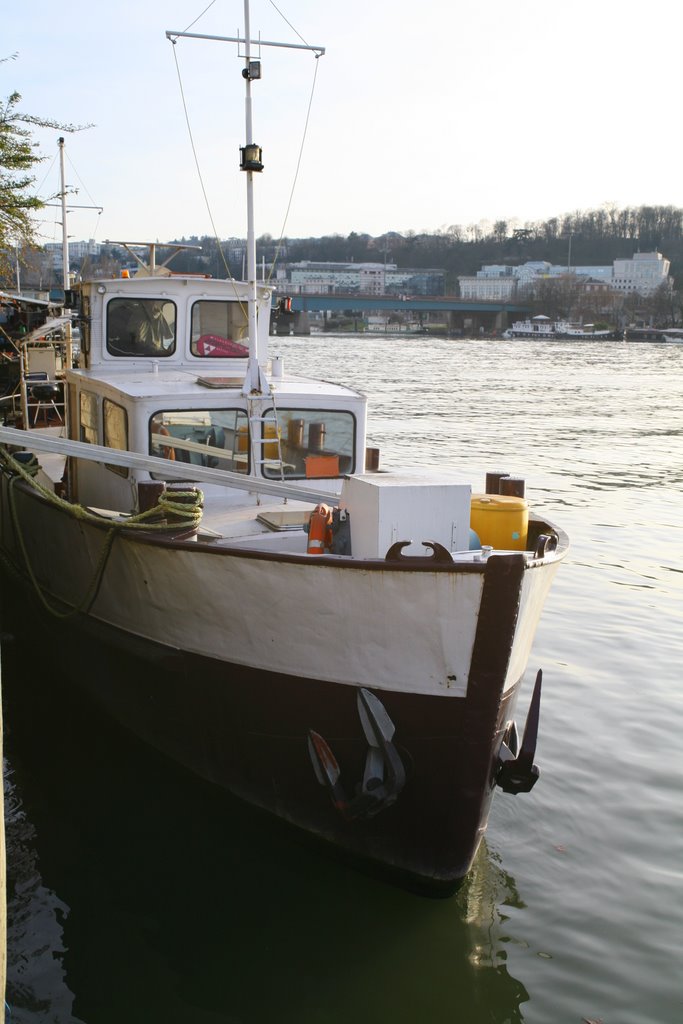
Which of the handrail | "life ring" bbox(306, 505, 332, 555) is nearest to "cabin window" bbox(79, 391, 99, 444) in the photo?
the handrail

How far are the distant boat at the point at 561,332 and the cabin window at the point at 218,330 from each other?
118202mm

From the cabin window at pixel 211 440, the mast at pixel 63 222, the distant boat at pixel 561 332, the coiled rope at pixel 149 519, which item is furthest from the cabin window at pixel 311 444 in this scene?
the distant boat at pixel 561 332

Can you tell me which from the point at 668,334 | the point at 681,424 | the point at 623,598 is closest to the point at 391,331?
the point at 668,334

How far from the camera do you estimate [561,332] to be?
421 ft

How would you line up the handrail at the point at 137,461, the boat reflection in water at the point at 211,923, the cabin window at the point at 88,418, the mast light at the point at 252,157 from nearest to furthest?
the boat reflection in water at the point at 211,923 → the handrail at the point at 137,461 → the mast light at the point at 252,157 → the cabin window at the point at 88,418

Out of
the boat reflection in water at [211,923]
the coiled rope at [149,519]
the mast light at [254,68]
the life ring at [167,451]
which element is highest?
the mast light at [254,68]

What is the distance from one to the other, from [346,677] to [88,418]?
18.1ft

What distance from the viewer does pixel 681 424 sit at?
3422cm

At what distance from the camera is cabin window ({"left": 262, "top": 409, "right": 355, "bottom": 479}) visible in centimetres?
919

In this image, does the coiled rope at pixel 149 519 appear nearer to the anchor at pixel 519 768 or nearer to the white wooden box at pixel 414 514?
the white wooden box at pixel 414 514

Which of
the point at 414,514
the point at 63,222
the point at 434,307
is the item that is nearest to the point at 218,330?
the point at 414,514

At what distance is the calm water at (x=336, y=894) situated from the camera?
5684 millimetres

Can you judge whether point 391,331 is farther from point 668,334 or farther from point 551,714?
point 551,714

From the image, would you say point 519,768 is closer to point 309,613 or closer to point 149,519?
point 309,613
